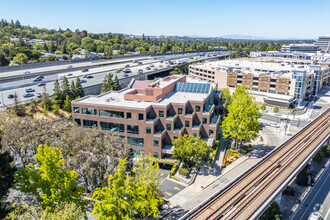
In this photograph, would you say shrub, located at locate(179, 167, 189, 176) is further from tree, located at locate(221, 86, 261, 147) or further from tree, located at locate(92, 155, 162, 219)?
tree, located at locate(92, 155, 162, 219)

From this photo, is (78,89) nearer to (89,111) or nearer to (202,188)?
(89,111)

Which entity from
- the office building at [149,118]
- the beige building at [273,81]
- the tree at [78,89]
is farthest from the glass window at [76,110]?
the beige building at [273,81]

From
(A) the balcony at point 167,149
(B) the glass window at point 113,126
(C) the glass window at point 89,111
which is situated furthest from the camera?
(C) the glass window at point 89,111

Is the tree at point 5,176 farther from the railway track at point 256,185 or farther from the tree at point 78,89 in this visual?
the tree at point 78,89

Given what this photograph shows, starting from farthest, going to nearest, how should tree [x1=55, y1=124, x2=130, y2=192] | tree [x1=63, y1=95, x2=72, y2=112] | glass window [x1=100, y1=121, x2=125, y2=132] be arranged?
1. tree [x1=63, y1=95, x2=72, y2=112]
2. glass window [x1=100, y1=121, x2=125, y2=132]
3. tree [x1=55, y1=124, x2=130, y2=192]

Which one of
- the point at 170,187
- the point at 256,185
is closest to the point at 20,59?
the point at 170,187

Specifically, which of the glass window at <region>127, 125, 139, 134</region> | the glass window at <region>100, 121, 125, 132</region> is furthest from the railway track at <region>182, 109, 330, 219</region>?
the glass window at <region>100, 121, 125, 132</region>
